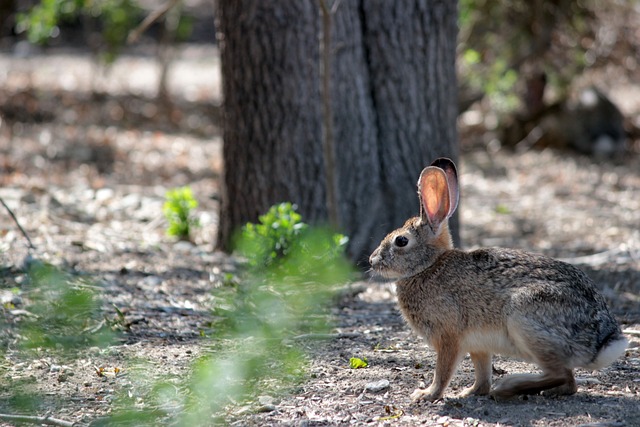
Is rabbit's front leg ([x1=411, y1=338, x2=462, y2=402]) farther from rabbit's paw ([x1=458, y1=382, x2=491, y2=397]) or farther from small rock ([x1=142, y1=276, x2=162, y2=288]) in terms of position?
small rock ([x1=142, y1=276, x2=162, y2=288])

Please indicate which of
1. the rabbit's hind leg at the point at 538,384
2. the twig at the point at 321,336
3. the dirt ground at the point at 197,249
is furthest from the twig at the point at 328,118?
the rabbit's hind leg at the point at 538,384

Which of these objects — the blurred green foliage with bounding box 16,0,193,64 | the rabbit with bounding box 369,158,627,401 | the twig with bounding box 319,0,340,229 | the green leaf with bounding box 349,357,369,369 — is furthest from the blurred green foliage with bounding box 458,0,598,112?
the green leaf with bounding box 349,357,369,369

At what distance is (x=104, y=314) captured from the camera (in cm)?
550

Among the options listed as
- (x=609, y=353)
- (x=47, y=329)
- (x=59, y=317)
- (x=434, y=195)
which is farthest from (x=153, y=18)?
(x=609, y=353)

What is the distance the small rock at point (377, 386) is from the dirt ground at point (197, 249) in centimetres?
1

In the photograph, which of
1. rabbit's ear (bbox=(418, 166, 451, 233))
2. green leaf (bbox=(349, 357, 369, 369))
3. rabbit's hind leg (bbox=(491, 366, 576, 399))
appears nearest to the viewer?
rabbit's hind leg (bbox=(491, 366, 576, 399))

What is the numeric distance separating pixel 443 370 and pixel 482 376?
0.28 m

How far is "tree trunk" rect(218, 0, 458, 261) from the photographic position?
22.3ft

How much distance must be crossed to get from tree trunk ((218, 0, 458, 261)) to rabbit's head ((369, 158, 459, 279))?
2.18 m

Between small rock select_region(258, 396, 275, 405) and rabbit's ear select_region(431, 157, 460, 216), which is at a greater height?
rabbit's ear select_region(431, 157, 460, 216)

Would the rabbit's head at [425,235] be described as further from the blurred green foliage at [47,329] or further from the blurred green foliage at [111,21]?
the blurred green foliage at [111,21]

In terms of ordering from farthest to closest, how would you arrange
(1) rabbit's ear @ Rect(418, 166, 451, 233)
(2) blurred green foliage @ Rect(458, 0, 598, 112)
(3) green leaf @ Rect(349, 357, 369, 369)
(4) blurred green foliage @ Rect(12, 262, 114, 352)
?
(2) blurred green foliage @ Rect(458, 0, 598, 112) → (4) blurred green foliage @ Rect(12, 262, 114, 352) → (3) green leaf @ Rect(349, 357, 369, 369) → (1) rabbit's ear @ Rect(418, 166, 451, 233)

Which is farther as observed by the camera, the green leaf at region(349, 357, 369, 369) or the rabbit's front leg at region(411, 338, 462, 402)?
the green leaf at region(349, 357, 369, 369)

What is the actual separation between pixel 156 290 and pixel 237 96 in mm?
1679
